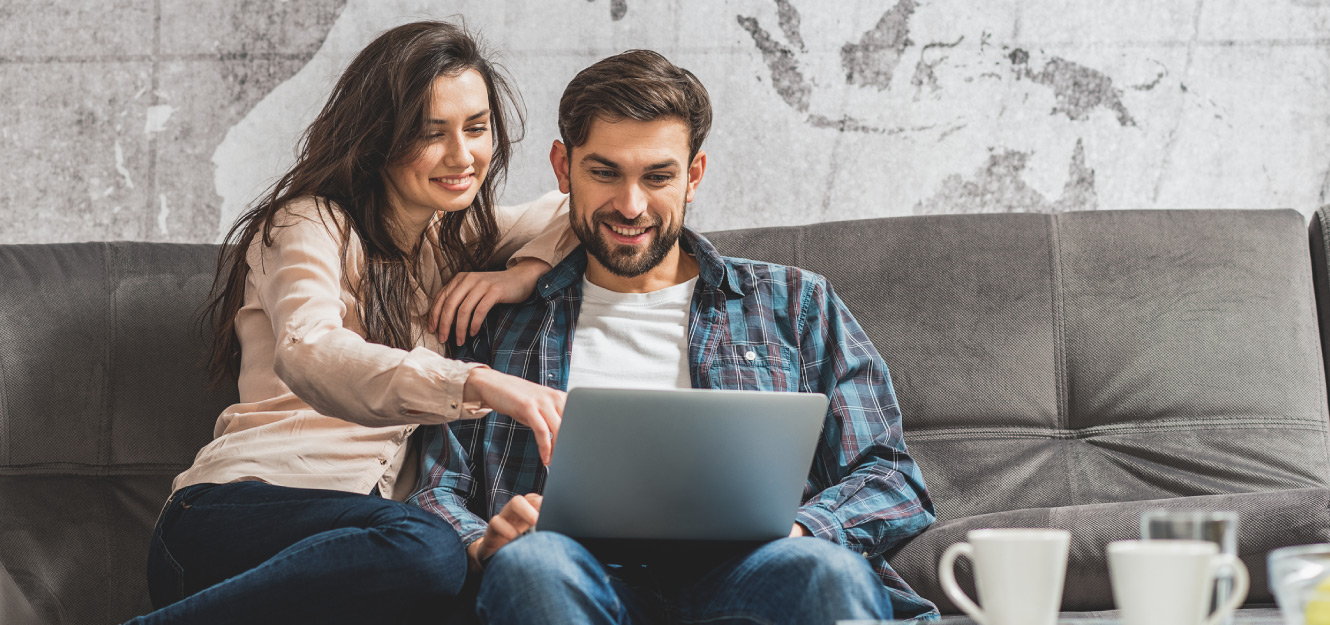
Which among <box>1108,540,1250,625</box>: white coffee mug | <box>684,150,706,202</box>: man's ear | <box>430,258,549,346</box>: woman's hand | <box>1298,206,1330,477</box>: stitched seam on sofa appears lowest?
<box>1108,540,1250,625</box>: white coffee mug

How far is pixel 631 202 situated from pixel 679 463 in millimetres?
642

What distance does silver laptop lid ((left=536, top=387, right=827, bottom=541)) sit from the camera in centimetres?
109

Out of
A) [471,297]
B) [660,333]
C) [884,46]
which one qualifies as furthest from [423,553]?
[884,46]

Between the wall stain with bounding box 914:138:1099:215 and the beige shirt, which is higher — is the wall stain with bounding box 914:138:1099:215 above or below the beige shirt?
above

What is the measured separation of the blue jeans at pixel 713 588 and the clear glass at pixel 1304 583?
1.44 ft

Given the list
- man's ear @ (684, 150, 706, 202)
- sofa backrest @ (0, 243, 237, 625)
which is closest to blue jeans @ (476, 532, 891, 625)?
man's ear @ (684, 150, 706, 202)

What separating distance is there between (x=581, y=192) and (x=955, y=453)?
0.74 metres

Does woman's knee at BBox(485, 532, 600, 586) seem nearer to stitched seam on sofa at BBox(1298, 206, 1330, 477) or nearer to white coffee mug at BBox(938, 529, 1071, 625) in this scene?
white coffee mug at BBox(938, 529, 1071, 625)

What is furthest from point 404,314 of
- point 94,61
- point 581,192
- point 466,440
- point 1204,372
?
point 1204,372

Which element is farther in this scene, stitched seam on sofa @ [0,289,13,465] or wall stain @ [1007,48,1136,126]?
wall stain @ [1007,48,1136,126]

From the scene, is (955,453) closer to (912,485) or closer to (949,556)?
(912,485)

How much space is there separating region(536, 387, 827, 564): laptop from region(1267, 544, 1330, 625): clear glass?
1.52 ft

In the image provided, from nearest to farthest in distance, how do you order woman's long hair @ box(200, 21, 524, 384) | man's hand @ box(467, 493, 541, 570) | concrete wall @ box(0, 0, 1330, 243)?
man's hand @ box(467, 493, 541, 570), woman's long hair @ box(200, 21, 524, 384), concrete wall @ box(0, 0, 1330, 243)

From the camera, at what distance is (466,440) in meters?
1.66
